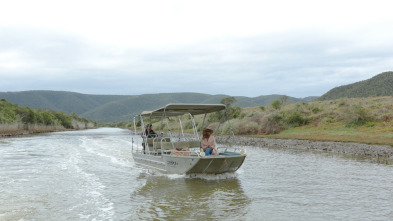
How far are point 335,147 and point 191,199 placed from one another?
16.0 metres

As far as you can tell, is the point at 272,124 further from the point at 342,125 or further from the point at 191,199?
the point at 191,199

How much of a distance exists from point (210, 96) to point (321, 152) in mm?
175918

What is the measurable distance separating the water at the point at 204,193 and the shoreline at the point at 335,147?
8.39ft

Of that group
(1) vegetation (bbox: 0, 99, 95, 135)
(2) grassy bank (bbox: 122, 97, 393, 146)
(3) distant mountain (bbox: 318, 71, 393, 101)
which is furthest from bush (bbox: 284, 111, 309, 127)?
(1) vegetation (bbox: 0, 99, 95, 135)

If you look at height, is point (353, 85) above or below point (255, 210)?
above

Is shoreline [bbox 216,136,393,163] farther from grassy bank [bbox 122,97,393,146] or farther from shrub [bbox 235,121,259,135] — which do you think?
shrub [bbox 235,121,259,135]

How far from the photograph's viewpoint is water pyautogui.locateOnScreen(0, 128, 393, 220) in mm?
9070

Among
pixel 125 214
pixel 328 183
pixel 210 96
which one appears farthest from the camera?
pixel 210 96

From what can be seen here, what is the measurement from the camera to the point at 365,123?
31.4 metres

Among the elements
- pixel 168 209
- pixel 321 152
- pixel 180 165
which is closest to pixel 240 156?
pixel 180 165

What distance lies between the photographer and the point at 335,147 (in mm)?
23406

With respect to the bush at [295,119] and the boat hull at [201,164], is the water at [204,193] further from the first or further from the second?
the bush at [295,119]

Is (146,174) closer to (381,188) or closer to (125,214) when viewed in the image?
(125,214)

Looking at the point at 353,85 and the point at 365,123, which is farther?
the point at 353,85
